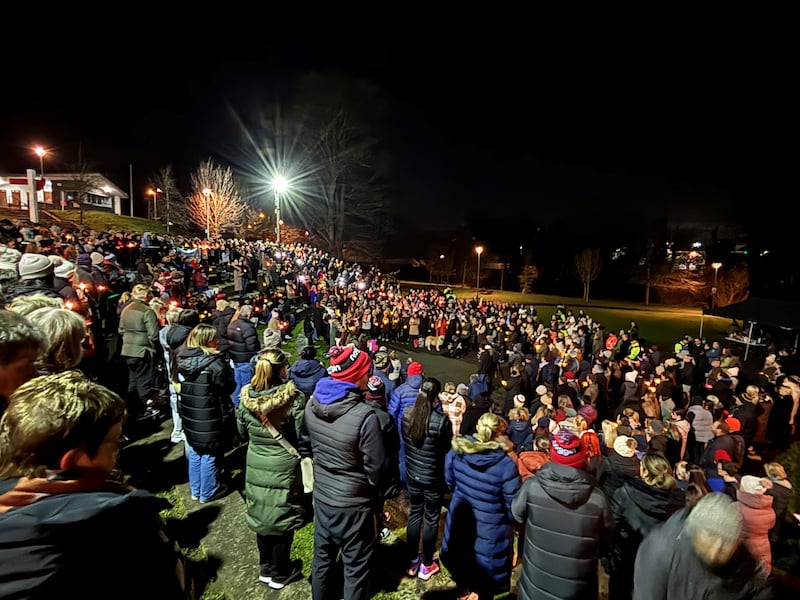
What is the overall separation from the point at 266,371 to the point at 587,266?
199 ft

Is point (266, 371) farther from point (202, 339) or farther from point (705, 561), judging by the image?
point (705, 561)

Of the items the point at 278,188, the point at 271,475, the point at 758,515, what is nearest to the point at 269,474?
the point at 271,475

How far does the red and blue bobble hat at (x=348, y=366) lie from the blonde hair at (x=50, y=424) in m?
1.67

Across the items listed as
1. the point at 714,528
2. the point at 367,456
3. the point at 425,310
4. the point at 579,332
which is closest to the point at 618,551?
the point at 714,528

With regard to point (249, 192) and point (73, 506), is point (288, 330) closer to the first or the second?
point (73, 506)

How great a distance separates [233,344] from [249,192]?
4909 centimetres

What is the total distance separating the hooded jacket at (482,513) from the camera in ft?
11.2

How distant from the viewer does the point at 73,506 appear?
1.28 metres

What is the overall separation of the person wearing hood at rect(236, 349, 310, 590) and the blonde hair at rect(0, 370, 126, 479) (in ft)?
6.45

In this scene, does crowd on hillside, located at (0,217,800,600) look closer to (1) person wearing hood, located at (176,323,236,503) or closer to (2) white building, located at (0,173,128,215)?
(1) person wearing hood, located at (176,323,236,503)

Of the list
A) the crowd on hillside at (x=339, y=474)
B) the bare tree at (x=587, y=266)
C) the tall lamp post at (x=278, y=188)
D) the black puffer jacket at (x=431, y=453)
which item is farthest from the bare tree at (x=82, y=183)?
the bare tree at (x=587, y=266)

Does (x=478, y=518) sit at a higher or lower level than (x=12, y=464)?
lower

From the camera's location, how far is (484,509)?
136 inches

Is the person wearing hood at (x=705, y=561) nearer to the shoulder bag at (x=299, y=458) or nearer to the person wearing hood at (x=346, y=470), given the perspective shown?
the person wearing hood at (x=346, y=470)
